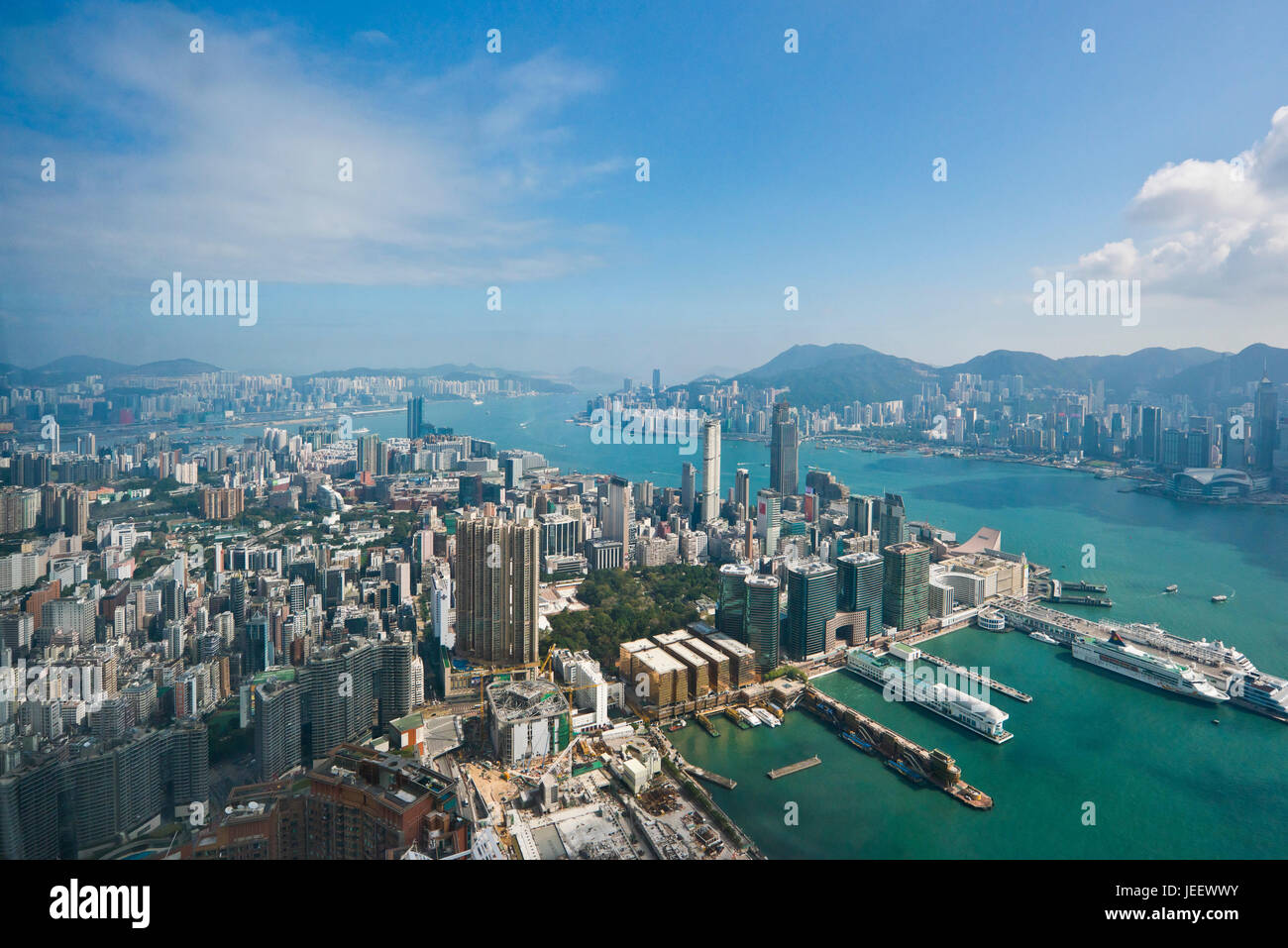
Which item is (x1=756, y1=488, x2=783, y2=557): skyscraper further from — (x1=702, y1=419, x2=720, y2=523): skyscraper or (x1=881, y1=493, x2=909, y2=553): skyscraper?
(x1=881, y1=493, x2=909, y2=553): skyscraper

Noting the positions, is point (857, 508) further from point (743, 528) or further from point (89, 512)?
point (89, 512)

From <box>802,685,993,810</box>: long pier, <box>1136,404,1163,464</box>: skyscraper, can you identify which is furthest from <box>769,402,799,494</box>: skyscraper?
<box>1136,404,1163,464</box>: skyscraper

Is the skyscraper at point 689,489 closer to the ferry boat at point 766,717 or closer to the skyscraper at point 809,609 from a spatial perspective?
the skyscraper at point 809,609

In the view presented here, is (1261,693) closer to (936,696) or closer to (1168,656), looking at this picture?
(1168,656)

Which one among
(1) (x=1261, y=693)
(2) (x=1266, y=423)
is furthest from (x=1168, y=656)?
(2) (x=1266, y=423)
